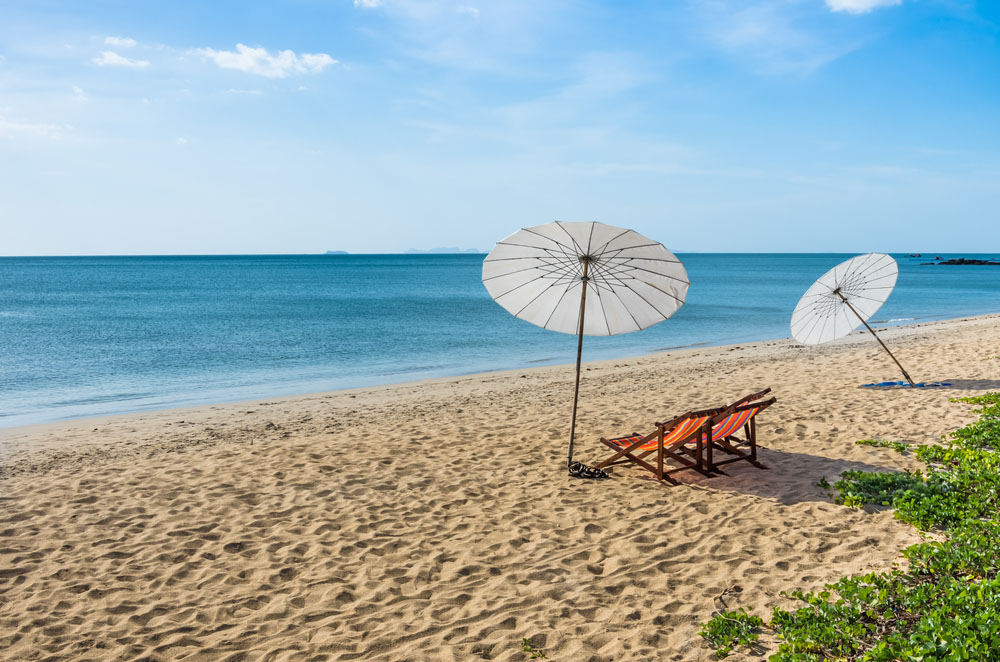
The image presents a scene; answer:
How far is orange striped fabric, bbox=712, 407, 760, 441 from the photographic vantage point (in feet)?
22.0

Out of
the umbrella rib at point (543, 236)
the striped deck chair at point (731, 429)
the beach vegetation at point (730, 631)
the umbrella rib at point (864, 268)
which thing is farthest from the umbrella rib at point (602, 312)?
the umbrella rib at point (864, 268)

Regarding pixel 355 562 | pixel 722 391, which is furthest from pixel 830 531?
pixel 722 391

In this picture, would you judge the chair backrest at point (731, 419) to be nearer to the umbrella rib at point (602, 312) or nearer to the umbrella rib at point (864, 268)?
the umbrella rib at point (602, 312)

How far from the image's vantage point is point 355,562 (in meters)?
4.98

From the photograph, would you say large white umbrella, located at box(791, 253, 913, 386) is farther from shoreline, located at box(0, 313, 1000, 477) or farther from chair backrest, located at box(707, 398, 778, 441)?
chair backrest, located at box(707, 398, 778, 441)

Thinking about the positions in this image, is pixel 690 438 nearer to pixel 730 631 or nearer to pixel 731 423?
pixel 731 423

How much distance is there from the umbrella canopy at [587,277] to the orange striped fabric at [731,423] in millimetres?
1321

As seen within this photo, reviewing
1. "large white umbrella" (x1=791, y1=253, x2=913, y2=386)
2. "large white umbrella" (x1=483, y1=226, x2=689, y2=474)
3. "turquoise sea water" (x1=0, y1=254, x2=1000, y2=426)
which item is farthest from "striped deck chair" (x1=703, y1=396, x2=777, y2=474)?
"turquoise sea water" (x1=0, y1=254, x2=1000, y2=426)

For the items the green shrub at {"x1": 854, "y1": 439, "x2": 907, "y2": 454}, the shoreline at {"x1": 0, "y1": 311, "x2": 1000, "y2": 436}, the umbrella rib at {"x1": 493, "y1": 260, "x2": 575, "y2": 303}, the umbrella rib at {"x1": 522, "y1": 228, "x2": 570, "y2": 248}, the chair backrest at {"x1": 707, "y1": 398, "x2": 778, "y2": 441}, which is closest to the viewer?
the umbrella rib at {"x1": 522, "y1": 228, "x2": 570, "y2": 248}

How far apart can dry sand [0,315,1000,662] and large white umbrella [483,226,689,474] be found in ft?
5.97

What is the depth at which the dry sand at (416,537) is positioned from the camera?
13.0 ft

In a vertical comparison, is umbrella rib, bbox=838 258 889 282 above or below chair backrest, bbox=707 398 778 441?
above

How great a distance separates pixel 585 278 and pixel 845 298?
21.3 ft

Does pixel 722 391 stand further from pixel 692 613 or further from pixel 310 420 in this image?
pixel 692 613
